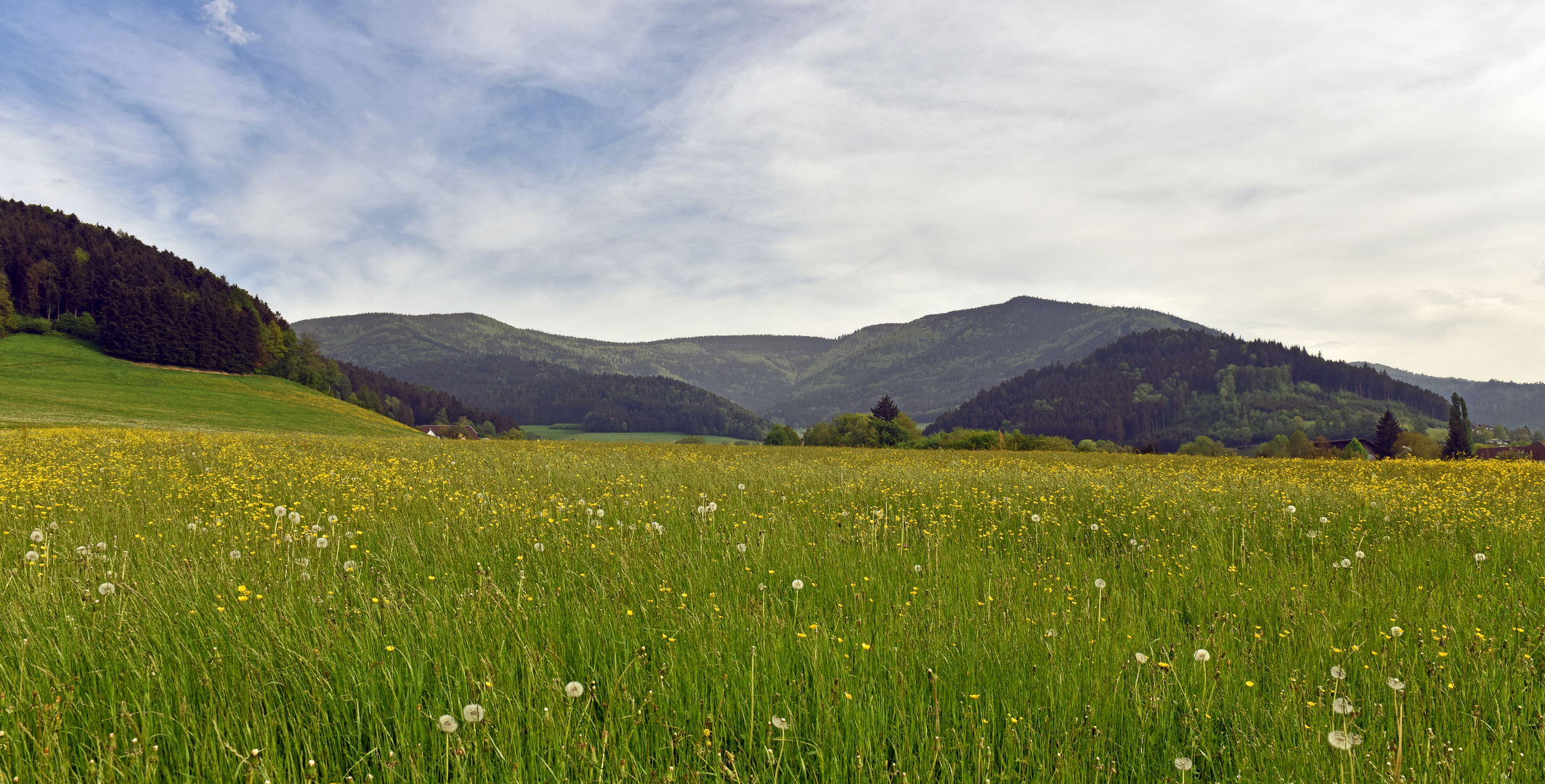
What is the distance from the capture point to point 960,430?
53.9 metres

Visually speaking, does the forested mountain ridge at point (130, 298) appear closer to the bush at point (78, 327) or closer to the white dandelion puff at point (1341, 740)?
the bush at point (78, 327)

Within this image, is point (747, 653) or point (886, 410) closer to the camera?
point (747, 653)

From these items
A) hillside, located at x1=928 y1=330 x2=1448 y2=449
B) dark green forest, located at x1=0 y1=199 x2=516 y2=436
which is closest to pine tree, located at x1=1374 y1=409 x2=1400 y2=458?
hillside, located at x1=928 y1=330 x2=1448 y2=449

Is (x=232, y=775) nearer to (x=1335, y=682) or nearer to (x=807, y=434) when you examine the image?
(x=1335, y=682)

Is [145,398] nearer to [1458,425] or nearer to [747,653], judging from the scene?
[747,653]

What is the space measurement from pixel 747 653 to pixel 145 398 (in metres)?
77.6

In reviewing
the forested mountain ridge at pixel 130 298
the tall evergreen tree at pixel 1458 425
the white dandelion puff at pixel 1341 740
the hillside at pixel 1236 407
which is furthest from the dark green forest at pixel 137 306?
the tall evergreen tree at pixel 1458 425

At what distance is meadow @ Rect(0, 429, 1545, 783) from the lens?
229cm

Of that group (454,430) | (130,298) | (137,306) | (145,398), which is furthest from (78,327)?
(454,430)

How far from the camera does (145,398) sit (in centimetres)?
5719

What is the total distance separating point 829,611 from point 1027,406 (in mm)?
208335

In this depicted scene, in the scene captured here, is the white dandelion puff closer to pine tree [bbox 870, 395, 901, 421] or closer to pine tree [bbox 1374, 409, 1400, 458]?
pine tree [bbox 870, 395, 901, 421]

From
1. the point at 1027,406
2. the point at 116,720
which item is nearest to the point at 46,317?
the point at 116,720

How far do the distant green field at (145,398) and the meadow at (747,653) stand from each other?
44.3m
